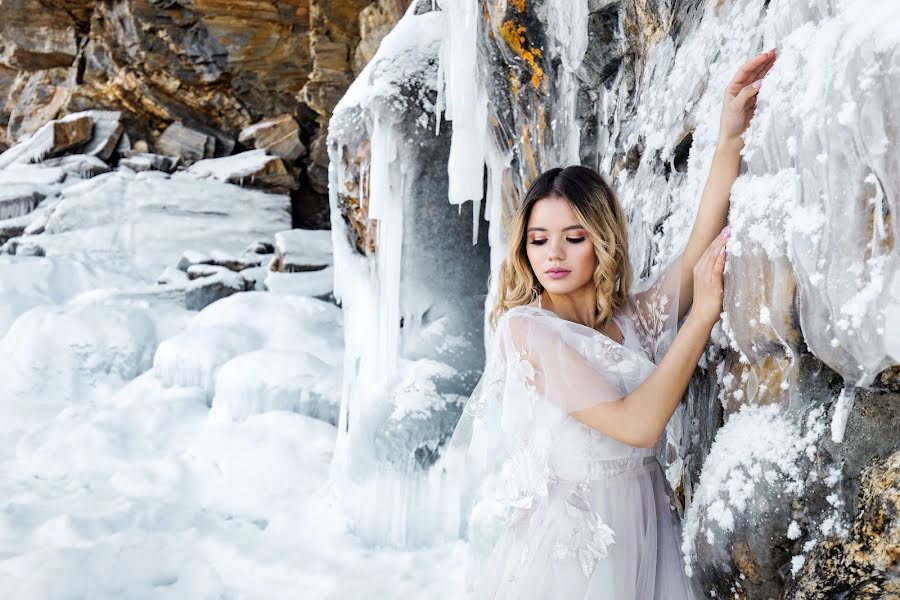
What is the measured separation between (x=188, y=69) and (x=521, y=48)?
1187 centimetres

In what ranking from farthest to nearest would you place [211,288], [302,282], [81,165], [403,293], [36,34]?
1. [36,34]
2. [81,165]
3. [211,288]
4. [302,282]
5. [403,293]

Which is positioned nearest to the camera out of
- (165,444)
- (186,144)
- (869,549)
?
(869,549)

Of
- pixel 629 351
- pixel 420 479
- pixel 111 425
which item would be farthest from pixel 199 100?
pixel 629 351

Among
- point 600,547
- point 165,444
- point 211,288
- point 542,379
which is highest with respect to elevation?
point 542,379

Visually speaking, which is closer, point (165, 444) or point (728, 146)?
point (728, 146)

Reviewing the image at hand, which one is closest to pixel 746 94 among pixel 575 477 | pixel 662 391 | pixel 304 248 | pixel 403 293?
pixel 662 391

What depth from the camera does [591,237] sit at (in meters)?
1.43

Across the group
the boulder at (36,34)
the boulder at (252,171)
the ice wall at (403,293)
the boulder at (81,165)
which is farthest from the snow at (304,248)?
the boulder at (36,34)

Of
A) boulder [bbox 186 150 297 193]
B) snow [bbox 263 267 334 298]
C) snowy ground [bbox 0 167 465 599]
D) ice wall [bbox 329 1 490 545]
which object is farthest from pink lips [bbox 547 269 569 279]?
boulder [bbox 186 150 297 193]

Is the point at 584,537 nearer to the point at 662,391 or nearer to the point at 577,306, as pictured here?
the point at 662,391

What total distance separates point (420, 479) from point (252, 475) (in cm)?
155

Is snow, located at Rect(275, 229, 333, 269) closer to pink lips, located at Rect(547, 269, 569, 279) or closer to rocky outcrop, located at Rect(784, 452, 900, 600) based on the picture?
pink lips, located at Rect(547, 269, 569, 279)

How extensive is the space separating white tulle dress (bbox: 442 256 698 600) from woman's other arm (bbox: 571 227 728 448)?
1.7 inches

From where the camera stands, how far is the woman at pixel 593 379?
123cm
